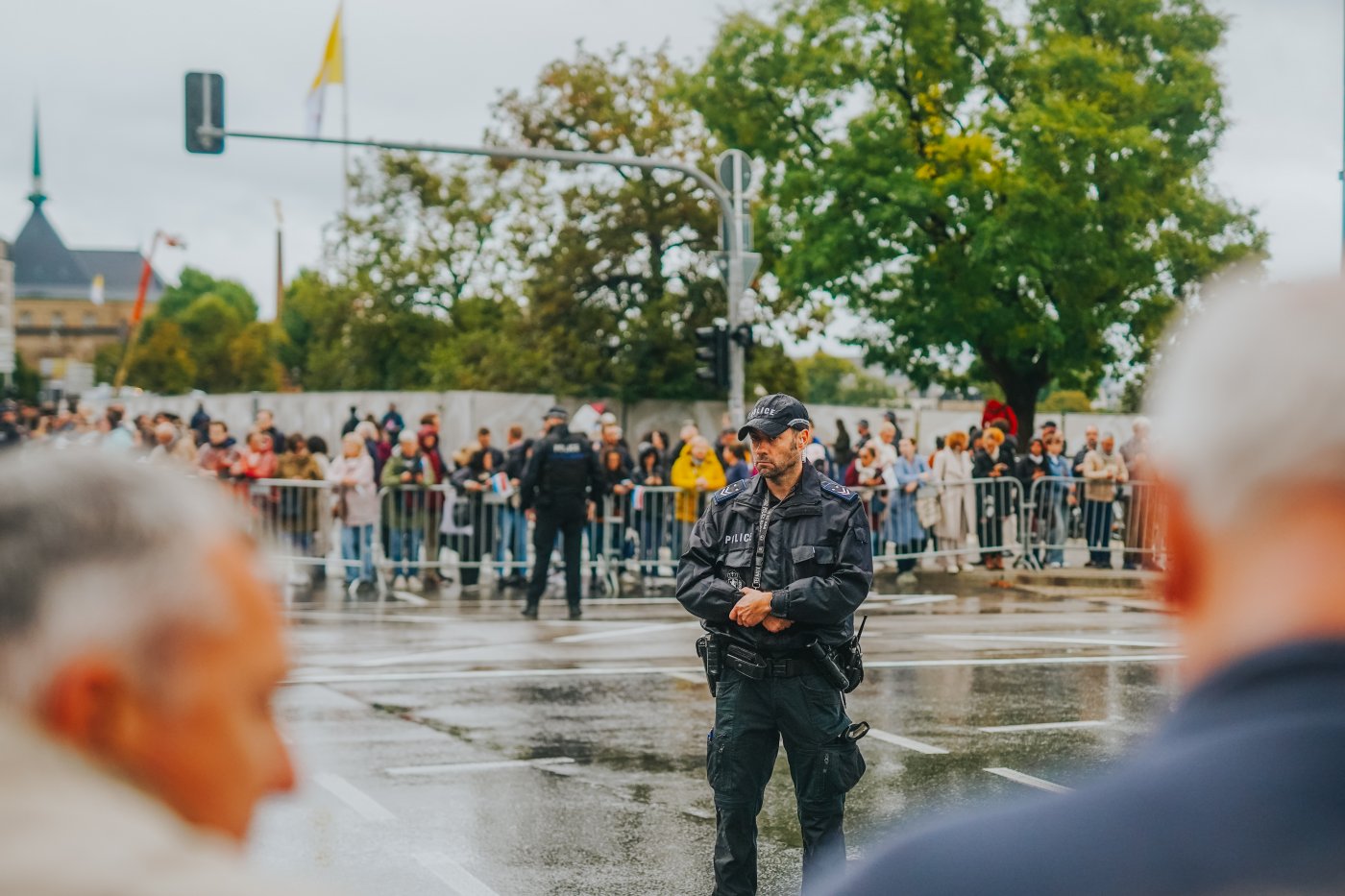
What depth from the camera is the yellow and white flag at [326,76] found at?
125 feet

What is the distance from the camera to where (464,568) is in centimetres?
1845

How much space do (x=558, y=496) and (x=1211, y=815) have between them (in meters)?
14.5

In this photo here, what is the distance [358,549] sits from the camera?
59.9ft

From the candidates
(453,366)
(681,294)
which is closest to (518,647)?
(681,294)

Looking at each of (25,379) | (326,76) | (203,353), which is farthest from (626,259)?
(25,379)

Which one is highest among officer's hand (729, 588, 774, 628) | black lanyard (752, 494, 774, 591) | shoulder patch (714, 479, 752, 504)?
shoulder patch (714, 479, 752, 504)

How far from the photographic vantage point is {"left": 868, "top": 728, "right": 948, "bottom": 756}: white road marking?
363 inches

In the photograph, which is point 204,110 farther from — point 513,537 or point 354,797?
point 354,797

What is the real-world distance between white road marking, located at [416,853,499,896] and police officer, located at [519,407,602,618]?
8534mm

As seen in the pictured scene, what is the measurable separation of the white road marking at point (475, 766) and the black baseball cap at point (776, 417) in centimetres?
324

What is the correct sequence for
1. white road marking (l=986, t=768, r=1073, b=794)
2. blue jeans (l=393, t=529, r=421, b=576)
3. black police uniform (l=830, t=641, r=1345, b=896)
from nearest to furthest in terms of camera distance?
→ black police uniform (l=830, t=641, r=1345, b=896), white road marking (l=986, t=768, r=1073, b=794), blue jeans (l=393, t=529, r=421, b=576)

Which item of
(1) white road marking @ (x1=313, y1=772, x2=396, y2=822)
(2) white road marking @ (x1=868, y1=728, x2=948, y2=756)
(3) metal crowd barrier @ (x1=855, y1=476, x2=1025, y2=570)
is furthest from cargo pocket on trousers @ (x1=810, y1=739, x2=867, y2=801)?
(3) metal crowd barrier @ (x1=855, y1=476, x2=1025, y2=570)

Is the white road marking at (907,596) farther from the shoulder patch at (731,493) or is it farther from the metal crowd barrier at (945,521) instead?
the shoulder patch at (731,493)

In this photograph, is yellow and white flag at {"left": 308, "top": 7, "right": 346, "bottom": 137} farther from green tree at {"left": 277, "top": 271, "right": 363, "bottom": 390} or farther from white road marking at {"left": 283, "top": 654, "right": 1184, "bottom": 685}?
white road marking at {"left": 283, "top": 654, "right": 1184, "bottom": 685}
